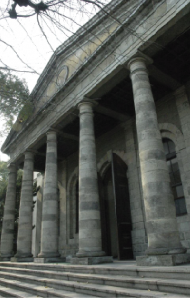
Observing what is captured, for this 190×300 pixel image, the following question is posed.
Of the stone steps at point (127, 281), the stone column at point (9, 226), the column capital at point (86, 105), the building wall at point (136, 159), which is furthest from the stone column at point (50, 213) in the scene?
the stone column at point (9, 226)

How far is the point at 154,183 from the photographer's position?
749 centimetres

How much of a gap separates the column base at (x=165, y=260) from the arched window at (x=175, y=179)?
15.6ft

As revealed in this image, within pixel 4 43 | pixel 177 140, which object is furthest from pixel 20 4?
pixel 177 140

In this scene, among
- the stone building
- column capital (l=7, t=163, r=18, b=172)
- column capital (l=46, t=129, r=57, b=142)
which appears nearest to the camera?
the stone building

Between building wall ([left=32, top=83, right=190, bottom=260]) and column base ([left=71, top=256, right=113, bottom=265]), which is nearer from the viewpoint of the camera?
column base ([left=71, top=256, right=113, bottom=265])

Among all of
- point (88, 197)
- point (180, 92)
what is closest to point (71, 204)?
point (88, 197)

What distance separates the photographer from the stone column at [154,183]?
22.7 ft

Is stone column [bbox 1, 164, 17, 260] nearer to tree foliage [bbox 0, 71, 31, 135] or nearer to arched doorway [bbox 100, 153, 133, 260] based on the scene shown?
arched doorway [bbox 100, 153, 133, 260]

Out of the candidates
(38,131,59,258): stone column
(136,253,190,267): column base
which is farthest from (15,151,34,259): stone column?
(136,253,190,267): column base

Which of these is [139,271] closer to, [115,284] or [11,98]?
[115,284]

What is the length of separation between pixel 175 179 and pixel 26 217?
966 centimetres

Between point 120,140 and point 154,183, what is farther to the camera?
point 120,140

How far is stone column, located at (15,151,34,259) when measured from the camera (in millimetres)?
14688

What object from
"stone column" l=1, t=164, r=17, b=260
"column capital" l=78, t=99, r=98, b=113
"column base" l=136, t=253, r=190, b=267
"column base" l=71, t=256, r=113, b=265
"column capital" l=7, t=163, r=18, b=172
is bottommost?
"column base" l=71, t=256, r=113, b=265
